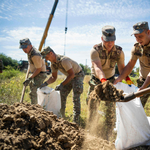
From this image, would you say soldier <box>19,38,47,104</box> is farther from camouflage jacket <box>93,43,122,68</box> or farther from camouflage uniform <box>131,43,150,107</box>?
camouflage uniform <box>131,43,150,107</box>

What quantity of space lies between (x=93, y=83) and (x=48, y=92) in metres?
1.05

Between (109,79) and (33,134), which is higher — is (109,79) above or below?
above

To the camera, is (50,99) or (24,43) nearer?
Answer: (50,99)

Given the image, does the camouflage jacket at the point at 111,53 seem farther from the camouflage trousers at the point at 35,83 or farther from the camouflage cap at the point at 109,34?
the camouflage trousers at the point at 35,83

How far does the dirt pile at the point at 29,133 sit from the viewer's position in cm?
137

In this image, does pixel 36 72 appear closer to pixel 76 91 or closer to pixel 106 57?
pixel 76 91

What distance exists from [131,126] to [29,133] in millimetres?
1378

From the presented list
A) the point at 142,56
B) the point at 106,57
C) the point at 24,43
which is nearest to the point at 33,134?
the point at 106,57

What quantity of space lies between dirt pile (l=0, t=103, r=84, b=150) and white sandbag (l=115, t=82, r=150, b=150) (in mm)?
612

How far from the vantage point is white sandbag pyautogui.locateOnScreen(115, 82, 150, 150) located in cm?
181

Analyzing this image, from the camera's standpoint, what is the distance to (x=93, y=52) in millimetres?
2561

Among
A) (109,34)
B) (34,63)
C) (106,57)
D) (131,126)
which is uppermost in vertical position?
(109,34)

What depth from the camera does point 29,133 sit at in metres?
1.52

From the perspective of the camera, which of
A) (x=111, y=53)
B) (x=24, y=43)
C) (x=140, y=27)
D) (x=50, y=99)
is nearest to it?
(x=140, y=27)
